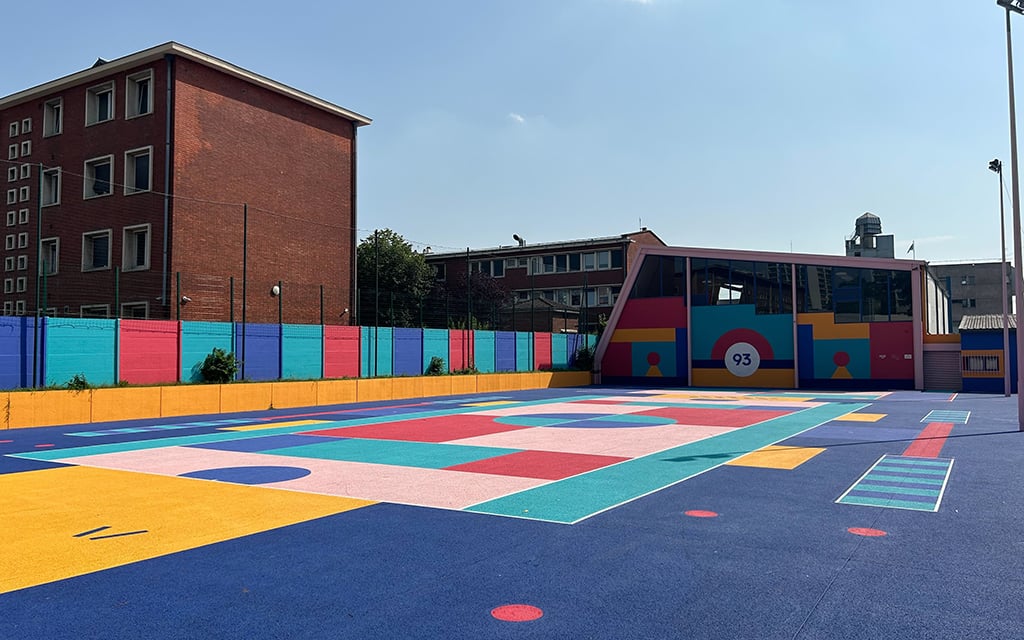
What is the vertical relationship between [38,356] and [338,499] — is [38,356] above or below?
above

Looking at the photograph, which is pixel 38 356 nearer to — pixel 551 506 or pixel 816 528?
pixel 551 506

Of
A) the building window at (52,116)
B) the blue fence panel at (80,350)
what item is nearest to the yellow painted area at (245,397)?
the blue fence panel at (80,350)

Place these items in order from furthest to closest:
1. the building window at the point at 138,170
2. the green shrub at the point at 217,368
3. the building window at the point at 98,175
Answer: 1. the building window at the point at 98,175
2. the building window at the point at 138,170
3. the green shrub at the point at 217,368

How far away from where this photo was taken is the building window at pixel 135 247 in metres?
35.7

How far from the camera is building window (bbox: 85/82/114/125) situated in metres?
38.6

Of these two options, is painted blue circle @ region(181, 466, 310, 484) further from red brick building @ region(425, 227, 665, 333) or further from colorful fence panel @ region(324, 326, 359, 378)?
red brick building @ region(425, 227, 665, 333)

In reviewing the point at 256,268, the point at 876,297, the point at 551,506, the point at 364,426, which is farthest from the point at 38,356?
the point at 876,297

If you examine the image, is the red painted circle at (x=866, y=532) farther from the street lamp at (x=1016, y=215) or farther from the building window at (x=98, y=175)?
the building window at (x=98, y=175)

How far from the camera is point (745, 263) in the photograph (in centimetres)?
4669

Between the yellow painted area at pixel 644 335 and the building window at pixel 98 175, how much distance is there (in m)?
30.8

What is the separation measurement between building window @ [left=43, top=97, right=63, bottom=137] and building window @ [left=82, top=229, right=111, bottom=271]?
7013mm

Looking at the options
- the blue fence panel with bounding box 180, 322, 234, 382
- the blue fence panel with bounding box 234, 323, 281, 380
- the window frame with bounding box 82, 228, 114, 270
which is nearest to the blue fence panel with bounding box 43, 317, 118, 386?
the blue fence panel with bounding box 180, 322, 234, 382

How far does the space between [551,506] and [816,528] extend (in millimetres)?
3031

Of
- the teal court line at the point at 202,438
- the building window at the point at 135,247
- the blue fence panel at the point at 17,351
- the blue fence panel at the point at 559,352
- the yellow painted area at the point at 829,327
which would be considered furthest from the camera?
the blue fence panel at the point at 559,352
